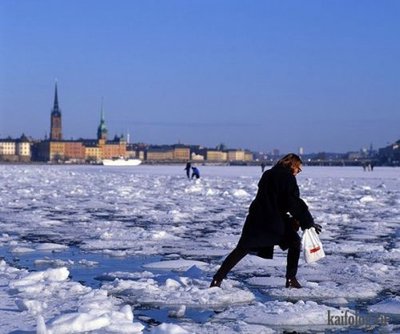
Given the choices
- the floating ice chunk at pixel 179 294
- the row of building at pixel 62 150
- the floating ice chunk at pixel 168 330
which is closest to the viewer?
the floating ice chunk at pixel 168 330

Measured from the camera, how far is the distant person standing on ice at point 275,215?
600cm

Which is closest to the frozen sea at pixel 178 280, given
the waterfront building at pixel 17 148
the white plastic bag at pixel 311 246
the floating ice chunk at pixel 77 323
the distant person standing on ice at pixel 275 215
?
the floating ice chunk at pixel 77 323

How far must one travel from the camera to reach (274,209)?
237 inches

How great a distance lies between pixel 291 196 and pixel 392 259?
2.79 m

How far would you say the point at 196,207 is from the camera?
16.6 m

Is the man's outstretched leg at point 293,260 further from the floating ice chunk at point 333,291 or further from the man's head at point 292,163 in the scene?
the man's head at point 292,163

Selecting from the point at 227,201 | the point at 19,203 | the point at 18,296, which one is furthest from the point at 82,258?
the point at 227,201

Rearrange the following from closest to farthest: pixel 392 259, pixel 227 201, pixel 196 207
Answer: pixel 392 259 < pixel 196 207 < pixel 227 201

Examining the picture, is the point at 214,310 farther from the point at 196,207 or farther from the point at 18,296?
the point at 196,207

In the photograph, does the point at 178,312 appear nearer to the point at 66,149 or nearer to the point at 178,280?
the point at 178,280

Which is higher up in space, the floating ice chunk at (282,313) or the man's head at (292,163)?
the man's head at (292,163)

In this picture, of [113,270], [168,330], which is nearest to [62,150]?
[113,270]

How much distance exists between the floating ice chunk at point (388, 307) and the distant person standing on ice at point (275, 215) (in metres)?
0.88

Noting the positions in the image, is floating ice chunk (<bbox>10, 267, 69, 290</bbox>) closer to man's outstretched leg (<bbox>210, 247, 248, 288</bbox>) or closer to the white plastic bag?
man's outstretched leg (<bbox>210, 247, 248, 288</bbox>)
